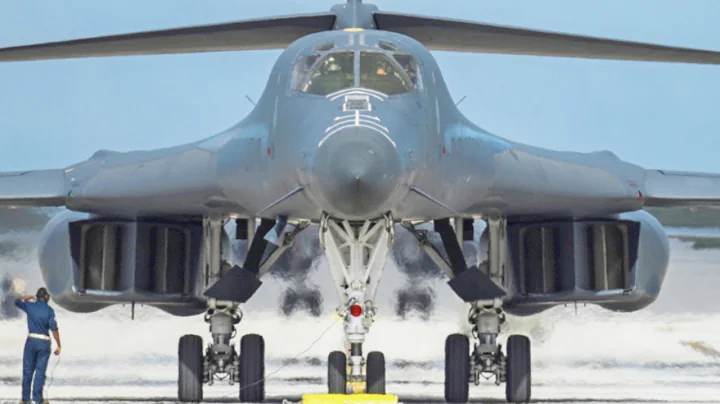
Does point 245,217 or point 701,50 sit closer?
point 701,50

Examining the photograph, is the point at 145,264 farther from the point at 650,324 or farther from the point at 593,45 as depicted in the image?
the point at 650,324

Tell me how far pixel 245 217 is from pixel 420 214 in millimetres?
2627

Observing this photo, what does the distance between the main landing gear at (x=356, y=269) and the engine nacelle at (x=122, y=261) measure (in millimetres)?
3076

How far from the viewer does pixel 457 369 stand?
1683cm

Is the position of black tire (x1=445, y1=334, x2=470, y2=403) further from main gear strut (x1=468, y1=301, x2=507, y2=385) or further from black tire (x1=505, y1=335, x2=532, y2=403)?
black tire (x1=505, y1=335, x2=532, y2=403)

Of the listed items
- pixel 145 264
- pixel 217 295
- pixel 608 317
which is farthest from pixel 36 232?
pixel 608 317

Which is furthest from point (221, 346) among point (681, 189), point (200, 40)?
point (681, 189)

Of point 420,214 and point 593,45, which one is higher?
point 593,45

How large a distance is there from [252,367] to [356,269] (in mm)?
3045

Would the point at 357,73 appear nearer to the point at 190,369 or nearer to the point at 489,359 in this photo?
the point at 489,359

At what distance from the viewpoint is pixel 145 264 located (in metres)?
17.5

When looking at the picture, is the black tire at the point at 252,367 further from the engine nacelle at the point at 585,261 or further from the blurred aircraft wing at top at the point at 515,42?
the blurred aircraft wing at top at the point at 515,42

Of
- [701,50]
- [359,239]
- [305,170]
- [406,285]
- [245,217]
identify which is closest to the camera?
[305,170]

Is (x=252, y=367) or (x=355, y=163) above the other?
(x=355, y=163)
